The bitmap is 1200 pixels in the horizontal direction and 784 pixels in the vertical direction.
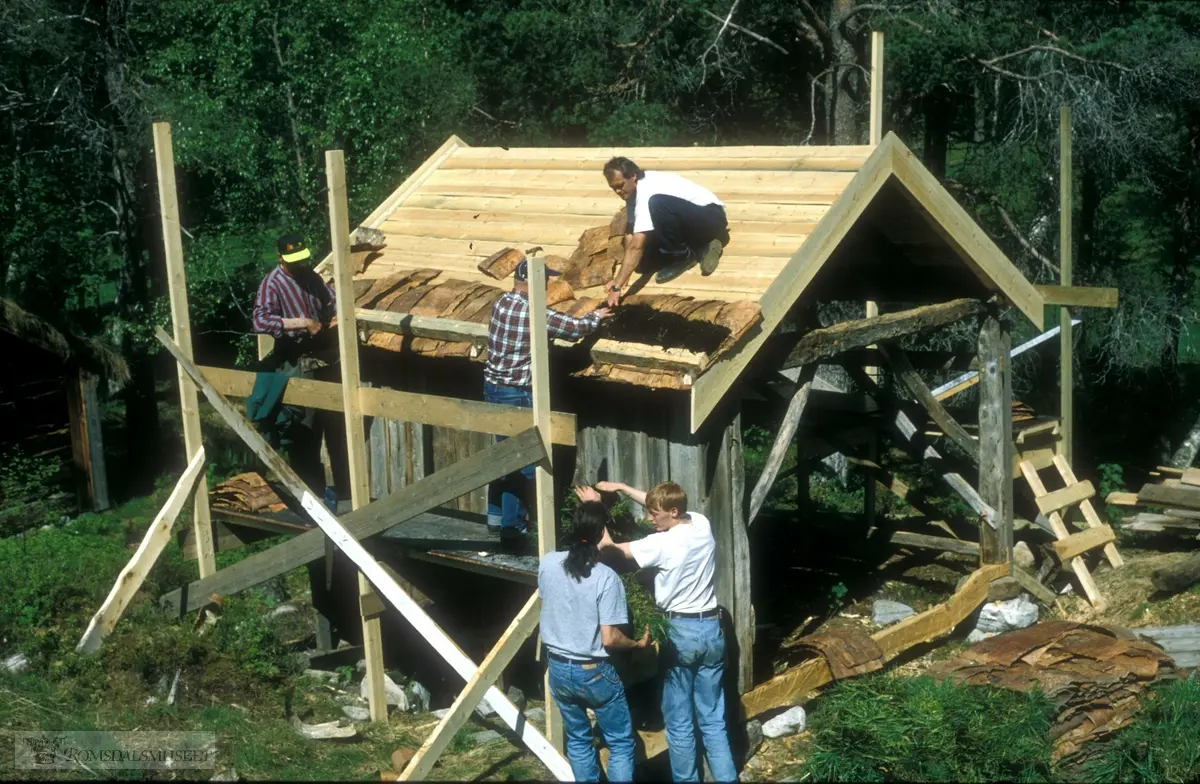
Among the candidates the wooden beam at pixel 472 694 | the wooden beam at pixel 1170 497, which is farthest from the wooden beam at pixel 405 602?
the wooden beam at pixel 1170 497

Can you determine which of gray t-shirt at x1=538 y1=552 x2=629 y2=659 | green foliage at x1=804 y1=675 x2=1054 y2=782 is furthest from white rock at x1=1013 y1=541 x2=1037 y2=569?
gray t-shirt at x1=538 y1=552 x2=629 y2=659

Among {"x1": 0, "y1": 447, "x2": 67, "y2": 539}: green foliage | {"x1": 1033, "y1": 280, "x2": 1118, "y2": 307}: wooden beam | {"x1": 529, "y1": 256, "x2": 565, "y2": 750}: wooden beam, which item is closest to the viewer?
{"x1": 529, "y1": 256, "x2": 565, "y2": 750}: wooden beam

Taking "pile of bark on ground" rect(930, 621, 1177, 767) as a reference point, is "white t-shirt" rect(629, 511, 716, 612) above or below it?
above

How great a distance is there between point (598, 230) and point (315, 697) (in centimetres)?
430

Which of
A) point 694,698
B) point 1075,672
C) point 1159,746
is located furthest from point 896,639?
point 694,698

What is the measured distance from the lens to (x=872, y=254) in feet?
37.5

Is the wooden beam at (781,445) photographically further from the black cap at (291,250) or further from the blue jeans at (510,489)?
the black cap at (291,250)

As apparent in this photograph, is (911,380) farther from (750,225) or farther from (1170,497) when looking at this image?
(1170,497)

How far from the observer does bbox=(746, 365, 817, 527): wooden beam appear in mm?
9227

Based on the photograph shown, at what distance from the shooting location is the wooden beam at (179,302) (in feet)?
30.5

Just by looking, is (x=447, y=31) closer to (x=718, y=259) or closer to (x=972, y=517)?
(x=972, y=517)

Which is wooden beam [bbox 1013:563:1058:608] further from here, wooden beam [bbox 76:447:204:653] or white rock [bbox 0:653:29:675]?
white rock [bbox 0:653:29:675]

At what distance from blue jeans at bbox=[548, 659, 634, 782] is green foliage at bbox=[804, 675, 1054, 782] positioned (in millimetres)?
1585

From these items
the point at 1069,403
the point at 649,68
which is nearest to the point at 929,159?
the point at 649,68
